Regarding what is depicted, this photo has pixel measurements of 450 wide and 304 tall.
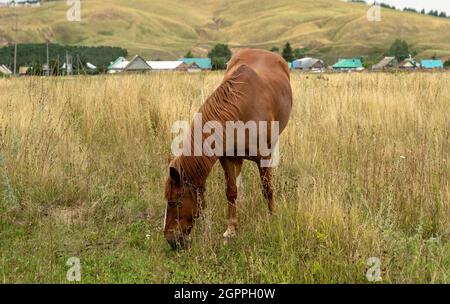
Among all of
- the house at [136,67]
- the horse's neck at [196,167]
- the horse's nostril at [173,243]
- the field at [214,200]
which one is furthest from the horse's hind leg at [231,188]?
the house at [136,67]

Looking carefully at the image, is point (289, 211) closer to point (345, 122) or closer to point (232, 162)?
point (232, 162)

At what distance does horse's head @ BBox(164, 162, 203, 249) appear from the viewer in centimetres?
371

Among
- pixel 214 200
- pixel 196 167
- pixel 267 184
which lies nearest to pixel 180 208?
pixel 196 167

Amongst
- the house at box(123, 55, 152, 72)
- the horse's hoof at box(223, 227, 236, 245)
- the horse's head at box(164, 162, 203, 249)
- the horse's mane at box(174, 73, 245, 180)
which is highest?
the house at box(123, 55, 152, 72)

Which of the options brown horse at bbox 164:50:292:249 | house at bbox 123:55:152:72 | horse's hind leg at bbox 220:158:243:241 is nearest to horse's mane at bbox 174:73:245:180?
brown horse at bbox 164:50:292:249

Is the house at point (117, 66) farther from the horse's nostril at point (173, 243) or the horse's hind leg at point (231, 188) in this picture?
the horse's nostril at point (173, 243)

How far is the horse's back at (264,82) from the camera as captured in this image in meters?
4.32

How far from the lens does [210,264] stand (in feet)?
11.7

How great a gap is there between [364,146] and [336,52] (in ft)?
469

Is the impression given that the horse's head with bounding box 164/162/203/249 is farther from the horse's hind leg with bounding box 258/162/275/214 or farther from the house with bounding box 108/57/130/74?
the house with bounding box 108/57/130/74

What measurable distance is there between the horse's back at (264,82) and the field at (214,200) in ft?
2.70
